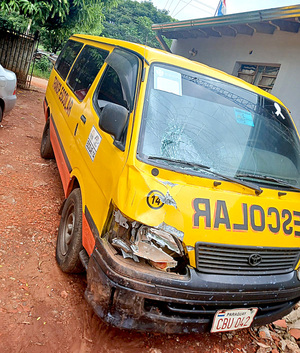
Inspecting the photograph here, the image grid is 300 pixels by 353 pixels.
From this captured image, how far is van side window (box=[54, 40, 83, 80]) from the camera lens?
4711 millimetres

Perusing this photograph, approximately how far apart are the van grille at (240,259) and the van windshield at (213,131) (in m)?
0.54

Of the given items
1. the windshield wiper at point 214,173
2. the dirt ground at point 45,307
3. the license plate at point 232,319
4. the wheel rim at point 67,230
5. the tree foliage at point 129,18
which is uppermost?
the tree foliage at point 129,18

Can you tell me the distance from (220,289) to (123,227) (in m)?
0.75

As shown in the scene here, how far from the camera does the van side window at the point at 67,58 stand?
4711mm

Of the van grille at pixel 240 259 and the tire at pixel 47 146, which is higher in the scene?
the van grille at pixel 240 259

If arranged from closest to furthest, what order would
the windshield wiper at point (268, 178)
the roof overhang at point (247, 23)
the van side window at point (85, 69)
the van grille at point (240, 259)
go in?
the van grille at point (240, 259)
the windshield wiper at point (268, 178)
the van side window at point (85, 69)
the roof overhang at point (247, 23)

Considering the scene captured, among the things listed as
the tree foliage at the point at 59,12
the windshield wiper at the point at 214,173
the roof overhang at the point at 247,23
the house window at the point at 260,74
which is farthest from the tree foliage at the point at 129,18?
the windshield wiper at the point at 214,173

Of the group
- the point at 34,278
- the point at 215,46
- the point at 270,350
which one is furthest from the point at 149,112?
the point at 215,46

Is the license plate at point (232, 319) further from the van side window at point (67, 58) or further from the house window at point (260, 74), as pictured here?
the house window at point (260, 74)

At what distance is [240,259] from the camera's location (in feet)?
7.06

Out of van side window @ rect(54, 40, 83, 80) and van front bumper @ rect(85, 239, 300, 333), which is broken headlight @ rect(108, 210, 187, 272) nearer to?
van front bumper @ rect(85, 239, 300, 333)

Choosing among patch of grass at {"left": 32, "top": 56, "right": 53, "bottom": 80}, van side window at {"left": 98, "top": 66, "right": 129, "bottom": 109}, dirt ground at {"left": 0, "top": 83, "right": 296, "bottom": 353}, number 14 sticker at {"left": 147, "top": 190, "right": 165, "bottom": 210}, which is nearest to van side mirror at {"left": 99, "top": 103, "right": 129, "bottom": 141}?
van side window at {"left": 98, "top": 66, "right": 129, "bottom": 109}

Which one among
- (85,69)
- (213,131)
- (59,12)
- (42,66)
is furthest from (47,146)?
(42,66)

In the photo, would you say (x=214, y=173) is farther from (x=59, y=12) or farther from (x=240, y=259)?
(x=59, y=12)
